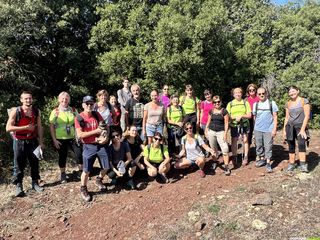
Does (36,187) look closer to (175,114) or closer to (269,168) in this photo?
(175,114)

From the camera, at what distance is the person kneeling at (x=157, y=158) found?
7.08 metres

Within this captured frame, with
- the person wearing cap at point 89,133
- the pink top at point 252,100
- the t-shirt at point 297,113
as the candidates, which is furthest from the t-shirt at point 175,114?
the t-shirt at point 297,113

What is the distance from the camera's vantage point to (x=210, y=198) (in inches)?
245

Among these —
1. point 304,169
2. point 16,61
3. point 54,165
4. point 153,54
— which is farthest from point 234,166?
point 16,61

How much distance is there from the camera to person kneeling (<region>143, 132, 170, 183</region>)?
23.2 ft

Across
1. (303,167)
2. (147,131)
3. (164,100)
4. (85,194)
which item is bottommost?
(85,194)

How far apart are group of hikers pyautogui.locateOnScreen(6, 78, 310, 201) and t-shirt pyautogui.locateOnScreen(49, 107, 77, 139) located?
0.07 ft

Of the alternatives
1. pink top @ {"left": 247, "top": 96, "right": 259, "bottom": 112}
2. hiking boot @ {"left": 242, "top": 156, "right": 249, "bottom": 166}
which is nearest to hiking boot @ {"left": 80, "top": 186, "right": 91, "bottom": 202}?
hiking boot @ {"left": 242, "top": 156, "right": 249, "bottom": 166}

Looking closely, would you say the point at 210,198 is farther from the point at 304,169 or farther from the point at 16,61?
the point at 16,61

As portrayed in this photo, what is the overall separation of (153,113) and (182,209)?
2295 millimetres

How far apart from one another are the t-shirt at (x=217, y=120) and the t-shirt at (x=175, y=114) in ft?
2.51

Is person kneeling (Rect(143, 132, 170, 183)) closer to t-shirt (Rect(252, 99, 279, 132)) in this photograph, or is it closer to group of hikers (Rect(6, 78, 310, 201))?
group of hikers (Rect(6, 78, 310, 201))

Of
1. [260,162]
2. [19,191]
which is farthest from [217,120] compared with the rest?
[19,191]

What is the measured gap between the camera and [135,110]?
7.54m
